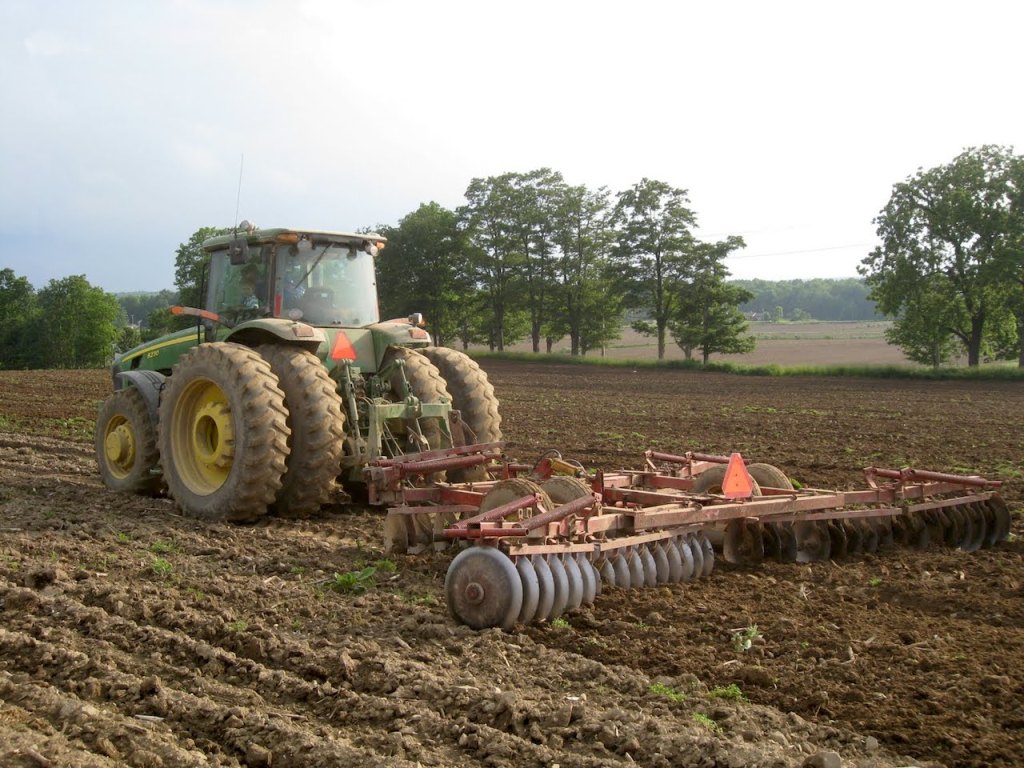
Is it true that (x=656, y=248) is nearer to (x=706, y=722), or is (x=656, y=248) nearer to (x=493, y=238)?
(x=493, y=238)

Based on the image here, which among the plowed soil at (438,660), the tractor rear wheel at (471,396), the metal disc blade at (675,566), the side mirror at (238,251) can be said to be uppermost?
the side mirror at (238,251)

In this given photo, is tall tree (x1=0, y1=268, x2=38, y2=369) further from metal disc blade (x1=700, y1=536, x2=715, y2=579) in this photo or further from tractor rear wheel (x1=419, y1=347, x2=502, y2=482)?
metal disc blade (x1=700, y1=536, x2=715, y2=579)

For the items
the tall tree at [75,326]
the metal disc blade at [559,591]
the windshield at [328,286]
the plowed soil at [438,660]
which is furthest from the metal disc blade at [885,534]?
the tall tree at [75,326]

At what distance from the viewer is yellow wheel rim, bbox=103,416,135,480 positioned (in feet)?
31.8

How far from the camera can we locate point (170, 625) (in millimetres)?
5328

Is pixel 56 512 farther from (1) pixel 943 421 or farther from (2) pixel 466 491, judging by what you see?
(1) pixel 943 421

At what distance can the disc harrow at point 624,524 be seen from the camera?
5406 mm

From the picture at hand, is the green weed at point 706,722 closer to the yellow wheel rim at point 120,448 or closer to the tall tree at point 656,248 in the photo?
the yellow wheel rim at point 120,448

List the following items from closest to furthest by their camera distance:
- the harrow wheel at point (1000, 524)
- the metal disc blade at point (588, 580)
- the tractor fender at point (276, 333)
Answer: the metal disc blade at point (588, 580) < the harrow wheel at point (1000, 524) < the tractor fender at point (276, 333)

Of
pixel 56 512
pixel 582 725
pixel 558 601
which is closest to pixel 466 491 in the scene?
pixel 558 601

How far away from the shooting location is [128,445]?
9680mm

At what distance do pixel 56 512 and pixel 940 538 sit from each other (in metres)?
7.02

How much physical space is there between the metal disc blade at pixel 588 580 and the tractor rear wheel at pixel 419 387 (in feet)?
10.9

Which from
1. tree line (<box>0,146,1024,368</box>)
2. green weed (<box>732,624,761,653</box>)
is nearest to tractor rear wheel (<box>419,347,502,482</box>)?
green weed (<box>732,624,761,653</box>)
